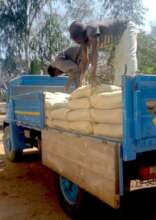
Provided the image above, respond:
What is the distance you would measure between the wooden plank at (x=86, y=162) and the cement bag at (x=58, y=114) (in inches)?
6.9

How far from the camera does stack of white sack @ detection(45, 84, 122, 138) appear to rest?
279 centimetres

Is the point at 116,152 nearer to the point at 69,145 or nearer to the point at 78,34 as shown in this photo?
the point at 69,145

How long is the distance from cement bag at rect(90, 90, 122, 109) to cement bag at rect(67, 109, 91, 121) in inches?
5.6

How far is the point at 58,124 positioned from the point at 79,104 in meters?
0.62

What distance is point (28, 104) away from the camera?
4988 millimetres

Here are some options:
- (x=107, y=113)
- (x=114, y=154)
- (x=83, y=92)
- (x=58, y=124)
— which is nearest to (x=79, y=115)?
(x=83, y=92)

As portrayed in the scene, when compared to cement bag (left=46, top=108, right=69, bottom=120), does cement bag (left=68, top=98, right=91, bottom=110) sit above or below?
above

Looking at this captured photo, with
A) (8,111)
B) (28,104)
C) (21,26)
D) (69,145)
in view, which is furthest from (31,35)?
(69,145)

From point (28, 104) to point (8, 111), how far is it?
1520 millimetres

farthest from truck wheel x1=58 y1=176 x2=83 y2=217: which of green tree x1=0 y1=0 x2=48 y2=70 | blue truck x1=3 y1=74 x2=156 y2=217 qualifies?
green tree x1=0 y1=0 x2=48 y2=70

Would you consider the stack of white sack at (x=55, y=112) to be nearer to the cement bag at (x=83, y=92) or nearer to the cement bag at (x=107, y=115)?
the cement bag at (x=83, y=92)

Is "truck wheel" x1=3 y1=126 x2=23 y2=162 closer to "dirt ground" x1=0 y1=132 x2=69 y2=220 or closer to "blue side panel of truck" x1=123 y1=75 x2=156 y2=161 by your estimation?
"dirt ground" x1=0 y1=132 x2=69 y2=220

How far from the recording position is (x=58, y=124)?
3824 mm

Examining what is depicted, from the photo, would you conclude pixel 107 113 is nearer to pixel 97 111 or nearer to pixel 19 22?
pixel 97 111
